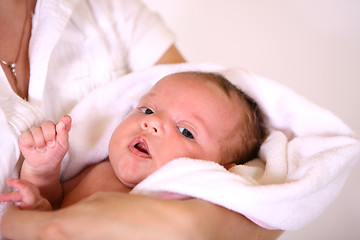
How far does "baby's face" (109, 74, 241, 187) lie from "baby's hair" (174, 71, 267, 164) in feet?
0.09

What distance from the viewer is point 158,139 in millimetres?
826

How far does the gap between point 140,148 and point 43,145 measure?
0.66ft

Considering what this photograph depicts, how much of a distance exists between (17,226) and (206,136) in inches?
16.6

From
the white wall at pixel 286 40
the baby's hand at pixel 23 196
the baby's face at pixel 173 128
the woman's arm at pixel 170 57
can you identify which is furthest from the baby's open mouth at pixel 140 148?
the white wall at pixel 286 40

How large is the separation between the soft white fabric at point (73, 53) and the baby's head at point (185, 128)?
0.20 m

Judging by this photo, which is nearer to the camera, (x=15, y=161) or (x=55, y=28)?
(x=15, y=161)

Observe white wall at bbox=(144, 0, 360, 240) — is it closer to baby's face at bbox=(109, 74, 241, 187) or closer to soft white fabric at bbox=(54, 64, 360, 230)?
soft white fabric at bbox=(54, 64, 360, 230)

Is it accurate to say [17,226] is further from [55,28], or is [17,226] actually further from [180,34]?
[180,34]

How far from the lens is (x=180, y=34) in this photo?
188cm

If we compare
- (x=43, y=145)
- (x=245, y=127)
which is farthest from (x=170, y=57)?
(x=43, y=145)

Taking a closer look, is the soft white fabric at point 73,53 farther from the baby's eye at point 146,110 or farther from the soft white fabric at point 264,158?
the baby's eye at point 146,110

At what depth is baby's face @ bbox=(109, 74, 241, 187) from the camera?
813mm

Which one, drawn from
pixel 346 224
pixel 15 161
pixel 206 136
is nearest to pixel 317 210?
pixel 206 136

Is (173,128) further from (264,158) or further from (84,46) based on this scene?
(84,46)
